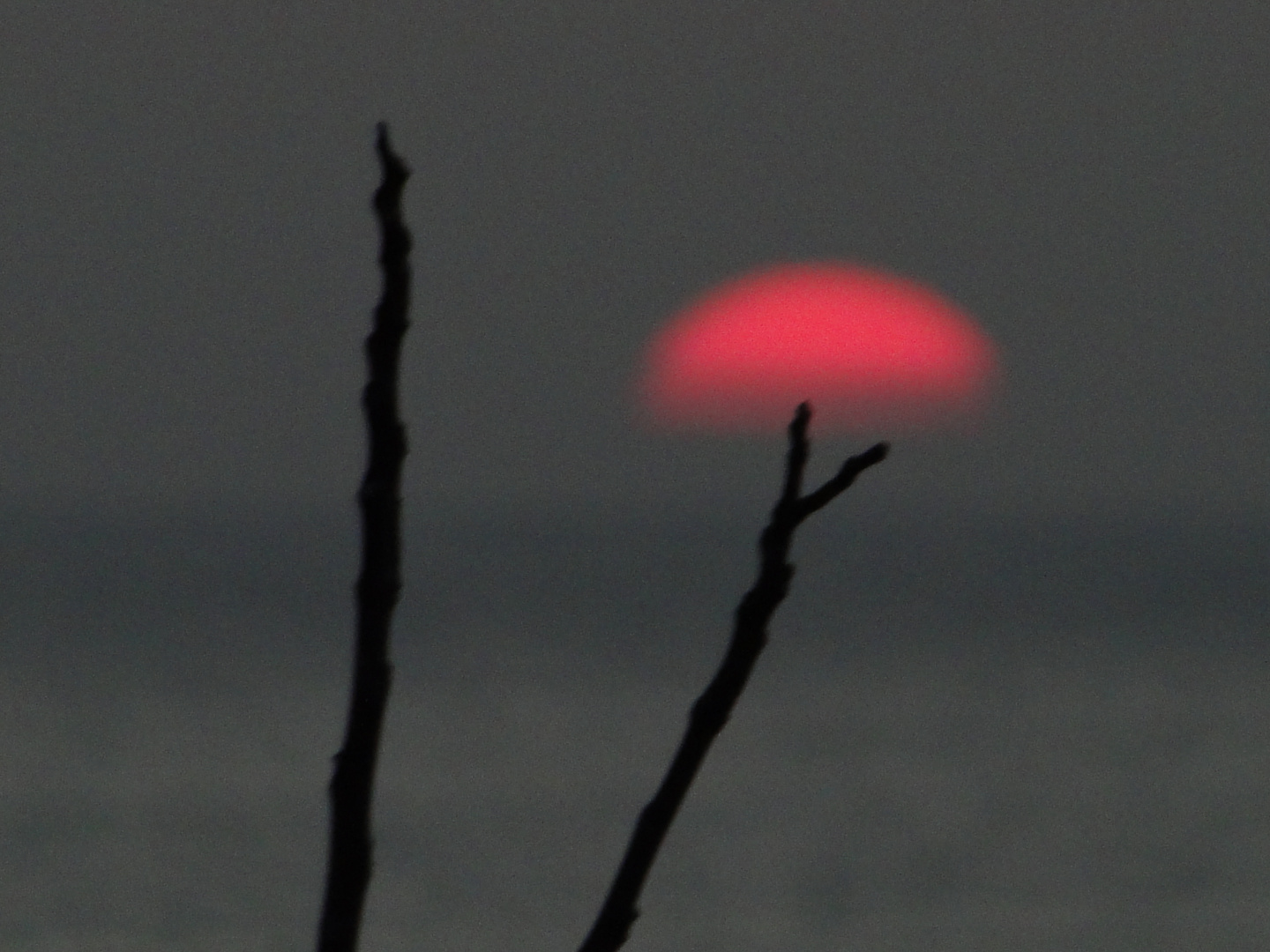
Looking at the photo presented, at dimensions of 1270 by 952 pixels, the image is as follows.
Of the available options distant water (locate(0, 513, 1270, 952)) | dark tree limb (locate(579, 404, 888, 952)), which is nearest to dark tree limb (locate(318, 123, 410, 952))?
dark tree limb (locate(579, 404, 888, 952))

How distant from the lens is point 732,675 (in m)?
1.83

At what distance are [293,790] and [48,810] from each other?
3.62 m

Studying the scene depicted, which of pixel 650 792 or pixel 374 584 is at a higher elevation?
pixel 650 792

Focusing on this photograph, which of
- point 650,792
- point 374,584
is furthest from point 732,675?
point 650,792

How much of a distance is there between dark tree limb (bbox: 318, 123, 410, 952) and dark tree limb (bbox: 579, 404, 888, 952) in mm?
181

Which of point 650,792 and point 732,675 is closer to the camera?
point 732,675

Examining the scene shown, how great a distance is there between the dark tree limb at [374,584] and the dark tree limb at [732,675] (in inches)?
7.1

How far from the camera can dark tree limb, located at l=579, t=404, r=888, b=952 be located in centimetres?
178

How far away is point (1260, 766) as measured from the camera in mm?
43094

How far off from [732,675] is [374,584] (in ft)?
0.86

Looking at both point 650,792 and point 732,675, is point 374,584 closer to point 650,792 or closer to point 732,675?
point 732,675

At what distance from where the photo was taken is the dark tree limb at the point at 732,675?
178 centimetres

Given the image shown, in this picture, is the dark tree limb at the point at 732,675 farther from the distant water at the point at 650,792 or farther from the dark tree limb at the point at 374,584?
the distant water at the point at 650,792

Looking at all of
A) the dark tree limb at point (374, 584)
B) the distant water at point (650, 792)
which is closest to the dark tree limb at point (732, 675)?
the dark tree limb at point (374, 584)
